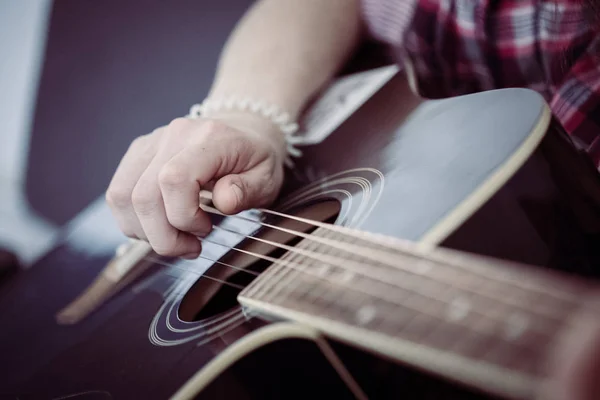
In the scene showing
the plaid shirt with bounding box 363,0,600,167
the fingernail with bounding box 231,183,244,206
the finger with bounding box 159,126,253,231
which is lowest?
the plaid shirt with bounding box 363,0,600,167

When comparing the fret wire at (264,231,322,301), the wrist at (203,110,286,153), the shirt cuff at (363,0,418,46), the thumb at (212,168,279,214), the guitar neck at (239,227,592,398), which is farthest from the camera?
the shirt cuff at (363,0,418,46)

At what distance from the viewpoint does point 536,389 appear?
26 cm

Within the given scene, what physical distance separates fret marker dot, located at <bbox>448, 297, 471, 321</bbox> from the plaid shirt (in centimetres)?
29

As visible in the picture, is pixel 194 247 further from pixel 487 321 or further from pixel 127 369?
pixel 487 321

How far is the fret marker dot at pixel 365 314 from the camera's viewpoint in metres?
0.34

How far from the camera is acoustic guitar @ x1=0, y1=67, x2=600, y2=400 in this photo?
30 centimetres

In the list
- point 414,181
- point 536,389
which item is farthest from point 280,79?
point 536,389

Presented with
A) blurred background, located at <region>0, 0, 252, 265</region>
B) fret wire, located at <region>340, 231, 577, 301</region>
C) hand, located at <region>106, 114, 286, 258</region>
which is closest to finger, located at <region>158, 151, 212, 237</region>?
hand, located at <region>106, 114, 286, 258</region>

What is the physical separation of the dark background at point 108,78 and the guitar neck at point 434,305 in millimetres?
544

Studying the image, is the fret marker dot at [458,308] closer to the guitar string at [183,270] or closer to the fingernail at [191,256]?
the guitar string at [183,270]

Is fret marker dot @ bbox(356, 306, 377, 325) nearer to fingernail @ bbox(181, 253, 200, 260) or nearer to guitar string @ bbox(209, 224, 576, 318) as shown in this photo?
guitar string @ bbox(209, 224, 576, 318)

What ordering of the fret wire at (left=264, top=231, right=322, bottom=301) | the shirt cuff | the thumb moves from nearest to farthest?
→ 1. the fret wire at (left=264, top=231, right=322, bottom=301)
2. the thumb
3. the shirt cuff

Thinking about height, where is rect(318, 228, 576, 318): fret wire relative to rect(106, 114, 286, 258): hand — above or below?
below

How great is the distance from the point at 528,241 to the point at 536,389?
0.48 feet
